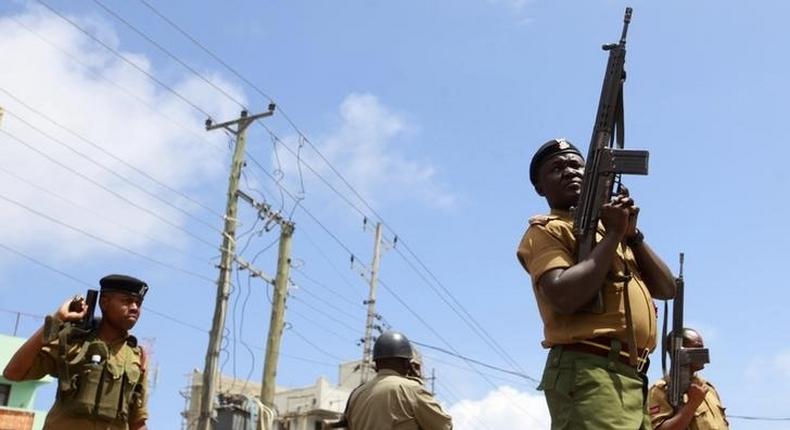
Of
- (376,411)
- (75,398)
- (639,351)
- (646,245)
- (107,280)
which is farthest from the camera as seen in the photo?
(376,411)

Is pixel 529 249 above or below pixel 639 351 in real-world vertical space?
above

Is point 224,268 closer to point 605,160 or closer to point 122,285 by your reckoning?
point 122,285

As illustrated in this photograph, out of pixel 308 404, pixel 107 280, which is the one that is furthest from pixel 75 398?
pixel 308 404

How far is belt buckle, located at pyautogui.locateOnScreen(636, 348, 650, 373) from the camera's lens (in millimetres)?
3311

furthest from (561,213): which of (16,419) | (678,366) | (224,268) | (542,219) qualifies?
(16,419)

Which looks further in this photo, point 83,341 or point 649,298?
point 83,341

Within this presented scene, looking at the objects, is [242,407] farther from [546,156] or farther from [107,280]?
[546,156]

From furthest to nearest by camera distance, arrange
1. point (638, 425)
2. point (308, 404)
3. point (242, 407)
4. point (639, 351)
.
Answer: point (308, 404), point (242, 407), point (639, 351), point (638, 425)

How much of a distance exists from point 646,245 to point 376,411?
2.46 metres

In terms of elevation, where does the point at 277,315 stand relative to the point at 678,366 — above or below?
above

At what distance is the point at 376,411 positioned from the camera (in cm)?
565

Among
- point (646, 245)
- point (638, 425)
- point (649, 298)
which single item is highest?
point (646, 245)

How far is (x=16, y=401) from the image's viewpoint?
27.0 metres

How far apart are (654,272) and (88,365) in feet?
8.90
